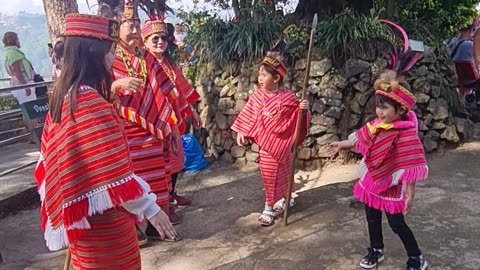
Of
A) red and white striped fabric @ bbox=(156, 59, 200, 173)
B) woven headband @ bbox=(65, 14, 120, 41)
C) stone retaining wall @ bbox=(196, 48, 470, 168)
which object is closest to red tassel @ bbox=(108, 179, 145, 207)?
woven headband @ bbox=(65, 14, 120, 41)

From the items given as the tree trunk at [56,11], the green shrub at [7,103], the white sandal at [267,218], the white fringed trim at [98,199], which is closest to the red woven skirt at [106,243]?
the white fringed trim at [98,199]

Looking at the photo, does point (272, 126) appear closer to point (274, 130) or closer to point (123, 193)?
point (274, 130)

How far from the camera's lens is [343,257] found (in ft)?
11.4

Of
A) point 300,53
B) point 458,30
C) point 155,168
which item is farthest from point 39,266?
point 458,30

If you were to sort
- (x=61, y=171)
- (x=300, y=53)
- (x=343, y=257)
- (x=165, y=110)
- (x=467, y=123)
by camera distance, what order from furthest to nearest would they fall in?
1. (x=467, y=123)
2. (x=300, y=53)
3. (x=165, y=110)
4. (x=343, y=257)
5. (x=61, y=171)

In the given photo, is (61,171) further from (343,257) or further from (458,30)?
(458,30)

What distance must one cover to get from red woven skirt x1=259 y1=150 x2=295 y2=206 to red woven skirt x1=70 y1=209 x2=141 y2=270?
2.25m

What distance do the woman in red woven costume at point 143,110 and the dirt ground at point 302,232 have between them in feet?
1.83

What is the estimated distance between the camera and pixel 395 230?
3139 millimetres

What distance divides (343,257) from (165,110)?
173 centimetres

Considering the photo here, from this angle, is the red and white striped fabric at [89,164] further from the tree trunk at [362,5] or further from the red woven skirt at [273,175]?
the tree trunk at [362,5]

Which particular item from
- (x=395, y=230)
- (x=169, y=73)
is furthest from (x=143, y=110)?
(x=395, y=230)

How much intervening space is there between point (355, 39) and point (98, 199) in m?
4.56

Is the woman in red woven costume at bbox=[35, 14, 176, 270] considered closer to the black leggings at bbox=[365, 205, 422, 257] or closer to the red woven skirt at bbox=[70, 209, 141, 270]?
the red woven skirt at bbox=[70, 209, 141, 270]
